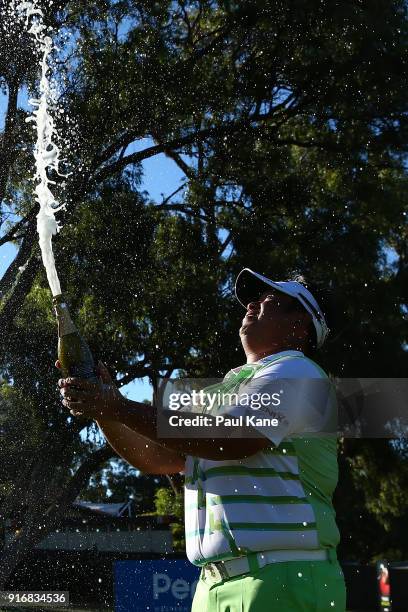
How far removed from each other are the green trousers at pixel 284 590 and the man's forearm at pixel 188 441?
0.71 feet

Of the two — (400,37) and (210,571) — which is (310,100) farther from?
(210,571)

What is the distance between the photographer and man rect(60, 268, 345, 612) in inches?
65.6

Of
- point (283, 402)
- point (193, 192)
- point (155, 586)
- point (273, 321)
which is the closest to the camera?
point (283, 402)

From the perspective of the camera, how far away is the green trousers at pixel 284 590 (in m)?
1.66

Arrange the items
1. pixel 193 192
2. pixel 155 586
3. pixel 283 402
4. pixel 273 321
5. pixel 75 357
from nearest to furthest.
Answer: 1. pixel 75 357
2. pixel 283 402
3. pixel 273 321
4. pixel 155 586
5. pixel 193 192

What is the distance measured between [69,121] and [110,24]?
1162 millimetres

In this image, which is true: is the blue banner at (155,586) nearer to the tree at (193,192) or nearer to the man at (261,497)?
the tree at (193,192)

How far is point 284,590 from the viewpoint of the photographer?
1.67 meters

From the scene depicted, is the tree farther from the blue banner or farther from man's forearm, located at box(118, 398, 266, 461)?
man's forearm, located at box(118, 398, 266, 461)

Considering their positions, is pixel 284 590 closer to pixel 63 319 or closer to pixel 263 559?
pixel 263 559

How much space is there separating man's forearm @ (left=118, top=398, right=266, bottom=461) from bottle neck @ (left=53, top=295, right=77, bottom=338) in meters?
0.17

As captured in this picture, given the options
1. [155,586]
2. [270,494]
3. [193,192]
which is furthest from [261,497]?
[193,192]

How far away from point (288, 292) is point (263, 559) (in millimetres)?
599

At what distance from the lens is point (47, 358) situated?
1067 centimetres
